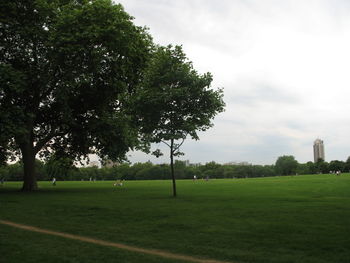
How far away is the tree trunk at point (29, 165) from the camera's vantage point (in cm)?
4016

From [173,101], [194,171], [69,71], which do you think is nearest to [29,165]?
[69,71]

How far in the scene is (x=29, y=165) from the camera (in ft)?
132

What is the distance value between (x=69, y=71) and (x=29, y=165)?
1235cm

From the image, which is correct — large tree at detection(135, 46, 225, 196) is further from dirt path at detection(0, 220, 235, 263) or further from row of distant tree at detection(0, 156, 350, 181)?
A: row of distant tree at detection(0, 156, 350, 181)

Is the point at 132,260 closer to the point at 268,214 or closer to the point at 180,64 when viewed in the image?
the point at 268,214

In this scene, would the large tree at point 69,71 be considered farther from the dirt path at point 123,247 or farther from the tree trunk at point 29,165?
the dirt path at point 123,247

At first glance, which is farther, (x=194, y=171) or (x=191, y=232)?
(x=194, y=171)

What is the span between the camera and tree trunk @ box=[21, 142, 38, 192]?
1581 inches

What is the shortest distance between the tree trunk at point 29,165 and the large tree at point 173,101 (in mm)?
16069

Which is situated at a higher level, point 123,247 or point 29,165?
point 29,165

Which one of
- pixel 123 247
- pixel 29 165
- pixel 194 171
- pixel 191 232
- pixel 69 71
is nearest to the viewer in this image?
pixel 123 247

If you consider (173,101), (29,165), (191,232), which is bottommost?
(191,232)

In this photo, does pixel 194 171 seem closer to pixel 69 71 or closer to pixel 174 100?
pixel 69 71

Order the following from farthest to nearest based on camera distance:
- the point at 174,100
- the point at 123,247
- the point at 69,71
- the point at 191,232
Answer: the point at 69,71, the point at 174,100, the point at 191,232, the point at 123,247
